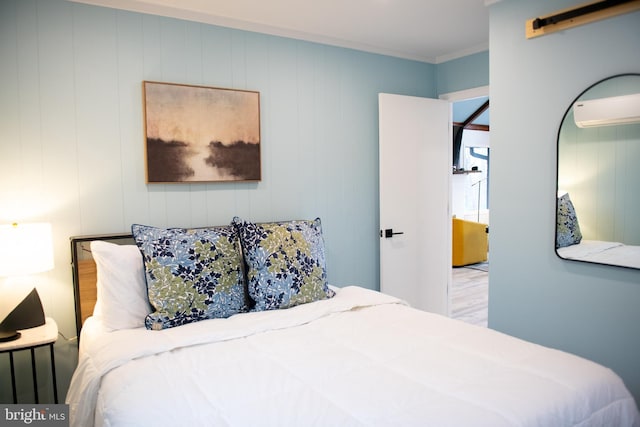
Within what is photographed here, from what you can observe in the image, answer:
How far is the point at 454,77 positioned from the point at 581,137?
1.73 metres

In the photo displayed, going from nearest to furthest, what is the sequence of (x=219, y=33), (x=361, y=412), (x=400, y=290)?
(x=361, y=412)
(x=219, y=33)
(x=400, y=290)

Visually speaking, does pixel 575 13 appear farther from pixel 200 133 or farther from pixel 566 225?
pixel 200 133

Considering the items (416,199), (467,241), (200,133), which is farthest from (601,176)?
(467,241)

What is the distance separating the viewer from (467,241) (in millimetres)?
6824

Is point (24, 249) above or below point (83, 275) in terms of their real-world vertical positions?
above

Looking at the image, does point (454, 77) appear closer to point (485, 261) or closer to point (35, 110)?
point (35, 110)

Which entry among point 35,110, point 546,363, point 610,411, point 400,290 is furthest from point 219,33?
point 610,411

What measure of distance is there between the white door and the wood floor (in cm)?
43

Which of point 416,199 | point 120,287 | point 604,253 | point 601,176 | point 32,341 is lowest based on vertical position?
point 32,341

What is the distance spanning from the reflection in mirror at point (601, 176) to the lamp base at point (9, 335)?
110 inches

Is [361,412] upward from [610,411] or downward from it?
upward

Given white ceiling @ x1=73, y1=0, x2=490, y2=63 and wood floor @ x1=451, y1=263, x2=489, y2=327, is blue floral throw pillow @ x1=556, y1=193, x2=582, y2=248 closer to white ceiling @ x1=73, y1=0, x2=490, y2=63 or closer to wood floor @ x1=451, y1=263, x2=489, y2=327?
white ceiling @ x1=73, y1=0, x2=490, y2=63

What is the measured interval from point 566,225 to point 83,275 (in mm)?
2669

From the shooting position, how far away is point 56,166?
256 centimetres
